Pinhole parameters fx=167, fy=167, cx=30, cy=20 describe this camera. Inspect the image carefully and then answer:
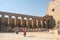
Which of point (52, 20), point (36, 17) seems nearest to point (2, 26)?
point (36, 17)

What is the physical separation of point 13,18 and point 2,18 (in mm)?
3080

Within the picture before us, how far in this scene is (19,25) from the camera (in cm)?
4097

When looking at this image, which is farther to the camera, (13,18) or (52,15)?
(52,15)

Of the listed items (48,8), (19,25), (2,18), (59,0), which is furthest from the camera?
(48,8)

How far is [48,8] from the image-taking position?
4700cm

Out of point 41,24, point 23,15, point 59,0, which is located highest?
point 59,0

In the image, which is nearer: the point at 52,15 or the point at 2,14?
the point at 2,14

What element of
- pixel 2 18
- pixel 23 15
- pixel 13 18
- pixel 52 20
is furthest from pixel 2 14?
pixel 52 20

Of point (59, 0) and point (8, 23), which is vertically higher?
point (59, 0)

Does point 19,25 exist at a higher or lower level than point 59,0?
A: lower

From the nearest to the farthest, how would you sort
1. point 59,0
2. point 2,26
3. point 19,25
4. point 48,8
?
1. point 2,26
2. point 19,25
3. point 59,0
4. point 48,8

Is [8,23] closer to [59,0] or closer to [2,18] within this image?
[2,18]

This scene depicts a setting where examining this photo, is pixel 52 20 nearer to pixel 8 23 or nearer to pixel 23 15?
pixel 23 15

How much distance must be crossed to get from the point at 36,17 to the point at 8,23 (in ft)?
27.1
